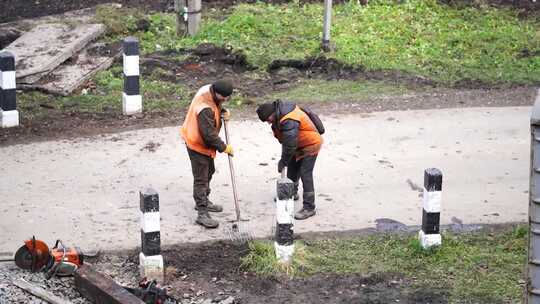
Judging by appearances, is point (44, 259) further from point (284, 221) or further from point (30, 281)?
point (284, 221)

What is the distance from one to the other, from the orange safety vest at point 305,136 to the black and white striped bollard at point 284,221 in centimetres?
120

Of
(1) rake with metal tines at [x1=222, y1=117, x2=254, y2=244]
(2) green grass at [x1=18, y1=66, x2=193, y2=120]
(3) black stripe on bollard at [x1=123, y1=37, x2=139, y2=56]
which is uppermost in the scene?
(3) black stripe on bollard at [x1=123, y1=37, x2=139, y2=56]

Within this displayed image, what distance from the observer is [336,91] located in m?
13.7

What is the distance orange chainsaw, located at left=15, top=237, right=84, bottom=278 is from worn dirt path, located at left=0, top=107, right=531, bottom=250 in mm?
679

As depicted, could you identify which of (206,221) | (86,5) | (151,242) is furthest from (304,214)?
(86,5)

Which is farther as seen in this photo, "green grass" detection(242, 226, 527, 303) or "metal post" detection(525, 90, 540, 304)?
"green grass" detection(242, 226, 527, 303)

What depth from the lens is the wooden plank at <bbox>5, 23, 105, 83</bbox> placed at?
13.6 m

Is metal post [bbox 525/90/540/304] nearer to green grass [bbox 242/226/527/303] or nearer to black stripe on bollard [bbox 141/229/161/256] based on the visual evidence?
green grass [bbox 242/226/527/303]

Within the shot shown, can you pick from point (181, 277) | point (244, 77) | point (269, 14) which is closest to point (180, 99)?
point (244, 77)

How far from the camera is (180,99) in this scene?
13398mm

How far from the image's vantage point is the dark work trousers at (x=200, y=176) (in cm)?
1005

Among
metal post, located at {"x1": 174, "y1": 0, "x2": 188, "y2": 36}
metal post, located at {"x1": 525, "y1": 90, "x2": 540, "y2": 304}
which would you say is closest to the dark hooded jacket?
metal post, located at {"x1": 525, "y1": 90, "x2": 540, "y2": 304}

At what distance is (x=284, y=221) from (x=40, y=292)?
2.08 m

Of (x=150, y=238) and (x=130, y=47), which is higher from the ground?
(x=130, y=47)
